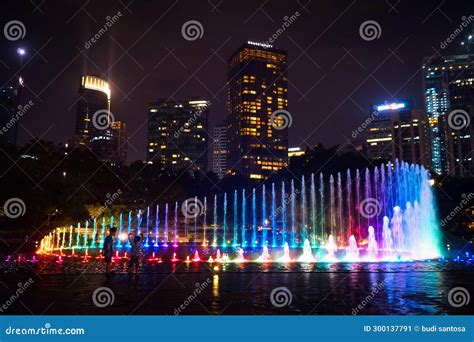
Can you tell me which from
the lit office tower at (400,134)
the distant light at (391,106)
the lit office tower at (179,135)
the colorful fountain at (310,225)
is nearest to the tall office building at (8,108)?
the colorful fountain at (310,225)

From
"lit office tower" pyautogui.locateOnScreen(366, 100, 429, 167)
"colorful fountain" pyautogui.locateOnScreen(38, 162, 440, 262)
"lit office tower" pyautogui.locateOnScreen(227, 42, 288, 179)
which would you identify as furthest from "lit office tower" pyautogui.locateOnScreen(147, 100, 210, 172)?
"colorful fountain" pyautogui.locateOnScreen(38, 162, 440, 262)

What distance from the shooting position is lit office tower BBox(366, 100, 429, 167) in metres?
155

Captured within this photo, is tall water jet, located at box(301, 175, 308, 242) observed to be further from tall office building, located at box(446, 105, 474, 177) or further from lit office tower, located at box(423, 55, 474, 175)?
tall office building, located at box(446, 105, 474, 177)

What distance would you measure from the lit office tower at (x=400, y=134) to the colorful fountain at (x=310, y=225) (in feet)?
330

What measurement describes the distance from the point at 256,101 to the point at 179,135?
124 ft

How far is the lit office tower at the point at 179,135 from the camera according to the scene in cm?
18212

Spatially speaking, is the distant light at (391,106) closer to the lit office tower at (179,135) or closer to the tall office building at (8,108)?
the lit office tower at (179,135)

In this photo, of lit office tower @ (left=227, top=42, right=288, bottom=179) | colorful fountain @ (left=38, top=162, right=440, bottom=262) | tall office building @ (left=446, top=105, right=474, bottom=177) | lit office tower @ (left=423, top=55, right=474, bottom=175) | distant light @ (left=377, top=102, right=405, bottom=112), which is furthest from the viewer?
lit office tower @ (left=227, top=42, right=288, bottom=179)

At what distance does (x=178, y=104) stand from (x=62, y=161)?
15812 centimetres

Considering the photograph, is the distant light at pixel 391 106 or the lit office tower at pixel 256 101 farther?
the lit office tower at pixel 256 101

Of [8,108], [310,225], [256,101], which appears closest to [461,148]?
[256,101]

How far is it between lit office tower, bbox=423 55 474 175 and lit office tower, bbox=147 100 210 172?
301ft

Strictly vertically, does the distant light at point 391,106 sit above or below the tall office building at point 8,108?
above

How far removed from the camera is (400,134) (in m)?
162
